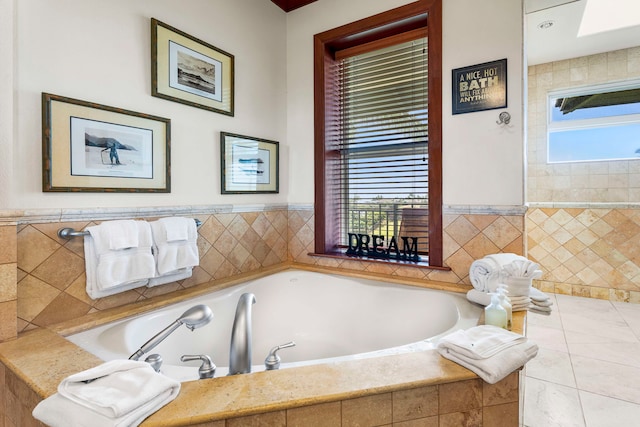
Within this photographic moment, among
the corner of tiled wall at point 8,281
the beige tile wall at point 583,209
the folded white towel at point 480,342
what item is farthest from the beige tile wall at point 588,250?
the corner of tiled wall at point 8,281

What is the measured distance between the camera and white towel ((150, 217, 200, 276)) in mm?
1731

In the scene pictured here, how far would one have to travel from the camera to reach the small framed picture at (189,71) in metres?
1.80

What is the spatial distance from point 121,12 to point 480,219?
7.52ft

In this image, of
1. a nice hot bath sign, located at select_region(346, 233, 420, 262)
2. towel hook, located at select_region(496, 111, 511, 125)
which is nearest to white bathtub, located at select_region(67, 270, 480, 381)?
a nice hot bath sign, located at select_region(346, 233, 420, 262)

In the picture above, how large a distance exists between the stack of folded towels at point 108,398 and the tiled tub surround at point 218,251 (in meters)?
0.68

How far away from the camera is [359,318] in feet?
7.11

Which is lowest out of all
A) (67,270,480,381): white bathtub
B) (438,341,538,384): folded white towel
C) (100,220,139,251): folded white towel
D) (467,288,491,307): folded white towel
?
(67,270,480,381): white bathtub

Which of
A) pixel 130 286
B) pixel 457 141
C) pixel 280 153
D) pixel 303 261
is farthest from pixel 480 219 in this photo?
pixel 130 286

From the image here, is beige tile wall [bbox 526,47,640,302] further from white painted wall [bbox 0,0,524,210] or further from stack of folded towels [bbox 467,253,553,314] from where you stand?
stack of folded towels [bbox 467,253,553,314]

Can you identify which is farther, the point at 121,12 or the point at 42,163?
the point at 121,12

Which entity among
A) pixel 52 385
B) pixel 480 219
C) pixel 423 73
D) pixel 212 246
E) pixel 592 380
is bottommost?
pixel 592 380

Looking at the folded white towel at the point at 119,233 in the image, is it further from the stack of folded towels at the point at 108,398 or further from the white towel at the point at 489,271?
the white towel at the point at 489,271

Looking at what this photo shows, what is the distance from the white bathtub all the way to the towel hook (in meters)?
1.05

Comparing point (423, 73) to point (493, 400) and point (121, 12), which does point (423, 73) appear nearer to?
point (121, 12)
